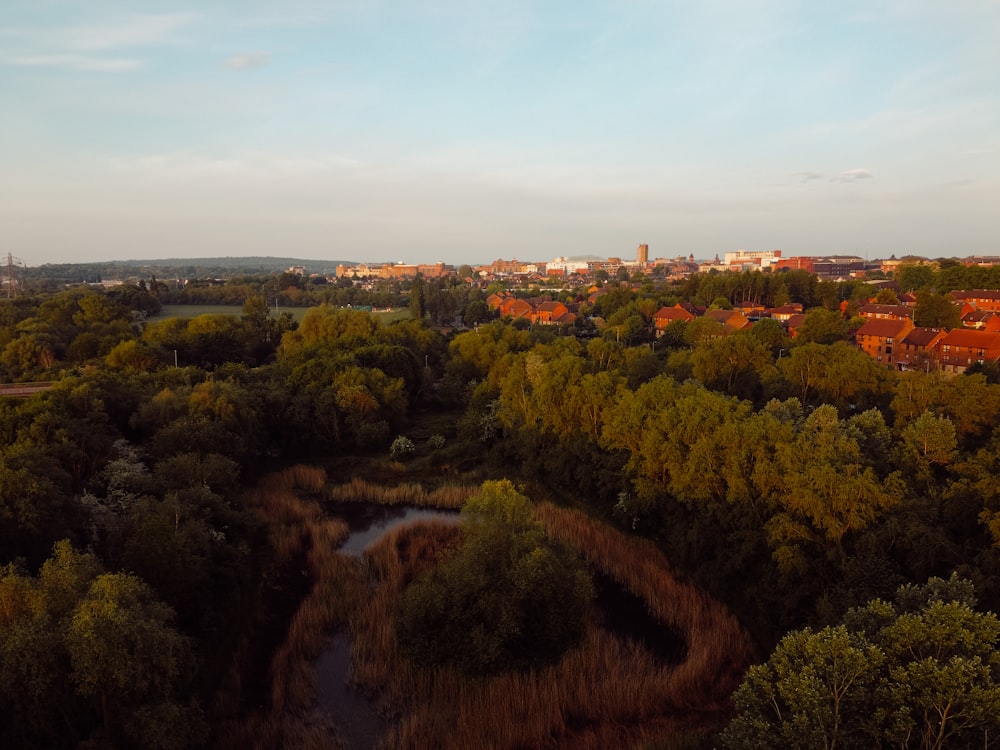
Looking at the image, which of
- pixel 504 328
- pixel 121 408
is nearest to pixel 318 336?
pixel 504 328

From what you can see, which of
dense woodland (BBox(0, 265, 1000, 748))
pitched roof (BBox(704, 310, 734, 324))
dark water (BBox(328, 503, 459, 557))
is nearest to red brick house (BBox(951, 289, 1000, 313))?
pitched roof (BBox(704, 310, 734, 324))

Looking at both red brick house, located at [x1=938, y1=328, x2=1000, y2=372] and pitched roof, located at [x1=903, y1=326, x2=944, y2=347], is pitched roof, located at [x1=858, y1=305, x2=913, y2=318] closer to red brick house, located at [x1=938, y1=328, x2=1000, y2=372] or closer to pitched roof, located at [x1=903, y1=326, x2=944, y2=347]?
pitched roof, located at [x1=903, y1=326, x2=944, y2=347]

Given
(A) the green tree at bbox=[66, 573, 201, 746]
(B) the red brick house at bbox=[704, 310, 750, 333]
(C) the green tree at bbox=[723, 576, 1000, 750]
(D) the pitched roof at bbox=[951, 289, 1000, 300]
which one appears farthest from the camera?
(D) the pitched roof at bbox=[951, 289, 1000, 300]

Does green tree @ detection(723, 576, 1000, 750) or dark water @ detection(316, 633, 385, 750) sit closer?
green tree @ detection(723, 576, 1000, 750)

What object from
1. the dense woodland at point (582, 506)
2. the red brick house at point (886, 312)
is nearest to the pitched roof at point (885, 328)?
the red brick house at point (886, 312)

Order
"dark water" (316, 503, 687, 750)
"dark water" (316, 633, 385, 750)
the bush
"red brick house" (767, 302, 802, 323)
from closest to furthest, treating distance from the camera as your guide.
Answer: "dark water" (316, 633, 385, 750) → "dark water" (316, 503, 687, 750) → the bush → "red brick house" (767, 302, 802, 323)

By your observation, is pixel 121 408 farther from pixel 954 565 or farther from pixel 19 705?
pixel 954 565
